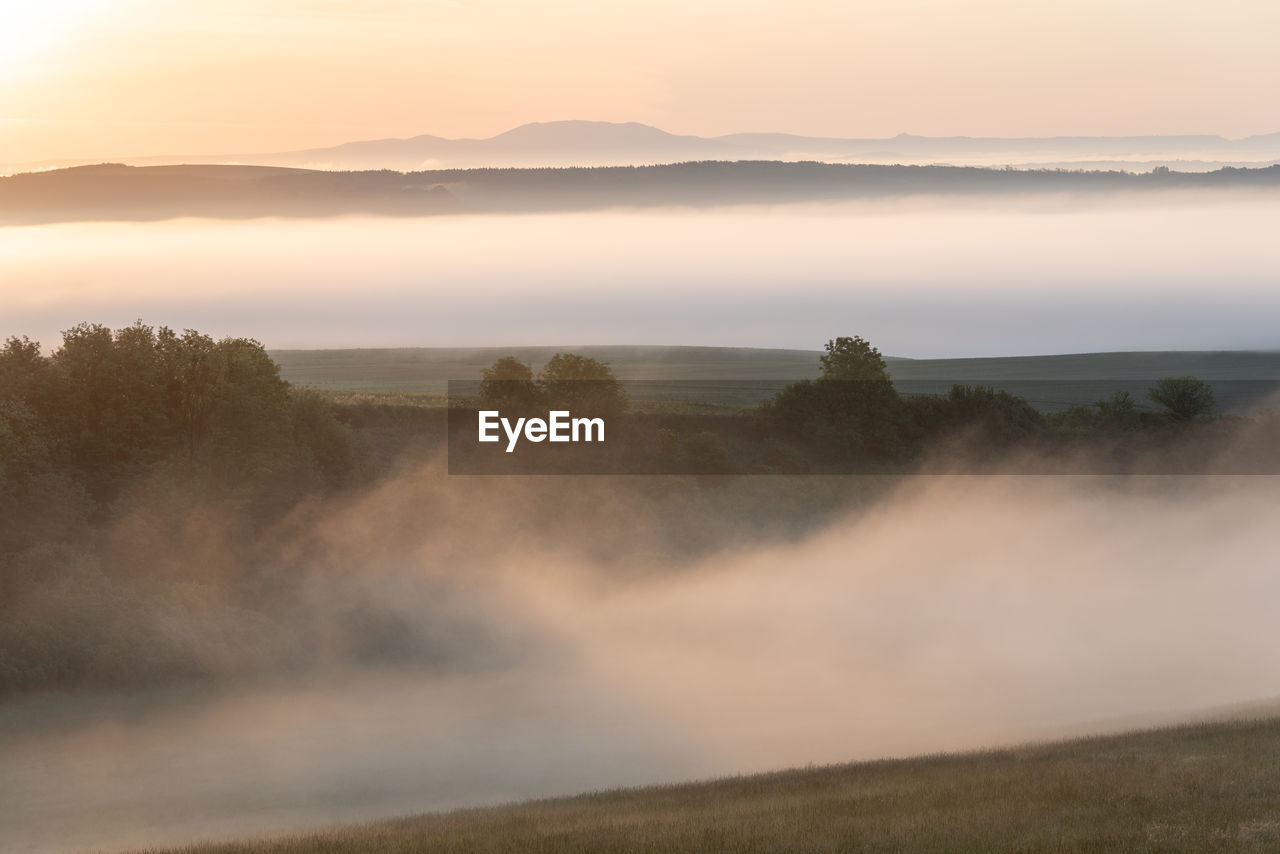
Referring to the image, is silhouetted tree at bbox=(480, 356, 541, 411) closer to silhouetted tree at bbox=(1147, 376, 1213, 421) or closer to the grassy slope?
silhouetted tree at bbox=(1147, 376, 1213, 421)

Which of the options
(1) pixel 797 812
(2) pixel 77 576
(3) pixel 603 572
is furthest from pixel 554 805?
(3) pixel 603 572

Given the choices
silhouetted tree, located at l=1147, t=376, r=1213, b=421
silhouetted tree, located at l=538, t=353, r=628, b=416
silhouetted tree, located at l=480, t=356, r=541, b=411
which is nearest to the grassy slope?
silhouetted tree, located at l=480, t=356, r=541, b=411

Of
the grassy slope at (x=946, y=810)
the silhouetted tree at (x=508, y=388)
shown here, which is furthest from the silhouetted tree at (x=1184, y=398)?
the grassy slope at (x=946, y=810)

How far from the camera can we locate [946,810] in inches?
1198

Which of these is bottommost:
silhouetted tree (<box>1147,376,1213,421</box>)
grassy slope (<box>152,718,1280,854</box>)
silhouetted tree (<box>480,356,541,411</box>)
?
grassy slope (<box>152,718,1280,854</box>)

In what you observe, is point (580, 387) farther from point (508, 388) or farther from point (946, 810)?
point (946, 810)

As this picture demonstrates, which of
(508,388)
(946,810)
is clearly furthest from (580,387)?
(946,810)

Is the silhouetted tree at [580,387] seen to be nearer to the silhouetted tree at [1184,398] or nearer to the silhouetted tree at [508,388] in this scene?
the silhouetted tree at [508,388]

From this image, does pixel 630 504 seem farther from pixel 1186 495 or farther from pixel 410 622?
pixel 1186 495

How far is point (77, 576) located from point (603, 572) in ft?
127

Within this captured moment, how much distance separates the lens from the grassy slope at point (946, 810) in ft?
86.1

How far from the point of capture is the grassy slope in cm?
2625

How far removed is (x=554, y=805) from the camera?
40438 millimetres

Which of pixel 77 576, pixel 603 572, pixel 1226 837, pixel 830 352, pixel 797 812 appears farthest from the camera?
pixel 830 352
